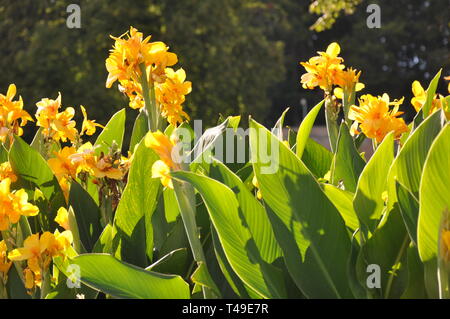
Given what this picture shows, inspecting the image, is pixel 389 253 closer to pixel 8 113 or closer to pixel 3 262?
pixel 3 262

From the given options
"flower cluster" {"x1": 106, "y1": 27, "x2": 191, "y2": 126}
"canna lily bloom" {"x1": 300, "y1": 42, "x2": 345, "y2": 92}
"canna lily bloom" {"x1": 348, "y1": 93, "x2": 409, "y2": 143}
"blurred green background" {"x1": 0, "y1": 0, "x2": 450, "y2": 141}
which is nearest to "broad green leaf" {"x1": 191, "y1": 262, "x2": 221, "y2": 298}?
"flower cluster" {"x1": 106, "y1": 27, "x2": 191, "y2": 126}

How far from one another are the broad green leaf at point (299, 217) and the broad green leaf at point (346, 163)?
41cm

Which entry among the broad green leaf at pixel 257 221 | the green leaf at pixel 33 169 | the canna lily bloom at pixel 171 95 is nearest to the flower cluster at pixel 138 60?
the canna lily bloom at pixel 171 95

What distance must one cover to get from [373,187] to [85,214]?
2.24 ft

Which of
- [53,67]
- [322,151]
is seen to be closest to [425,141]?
[322,151]

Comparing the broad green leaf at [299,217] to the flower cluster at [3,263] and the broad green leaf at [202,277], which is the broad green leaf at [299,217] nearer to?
the broad green leaf at [202,277]

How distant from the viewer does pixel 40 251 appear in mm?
1188

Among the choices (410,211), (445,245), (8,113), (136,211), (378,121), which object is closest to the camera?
(445,245)

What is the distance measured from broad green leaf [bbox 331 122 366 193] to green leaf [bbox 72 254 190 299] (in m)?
0.56

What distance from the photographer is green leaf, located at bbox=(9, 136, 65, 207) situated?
1537 mm

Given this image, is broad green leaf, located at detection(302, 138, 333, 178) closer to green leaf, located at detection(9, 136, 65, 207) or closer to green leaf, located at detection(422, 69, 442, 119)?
green leaf, located at detection(422, 69, 442, 119)

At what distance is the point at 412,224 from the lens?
110cm

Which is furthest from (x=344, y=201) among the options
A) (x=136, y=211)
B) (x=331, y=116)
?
(x=331, y=116)

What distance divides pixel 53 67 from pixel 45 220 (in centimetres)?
1058
